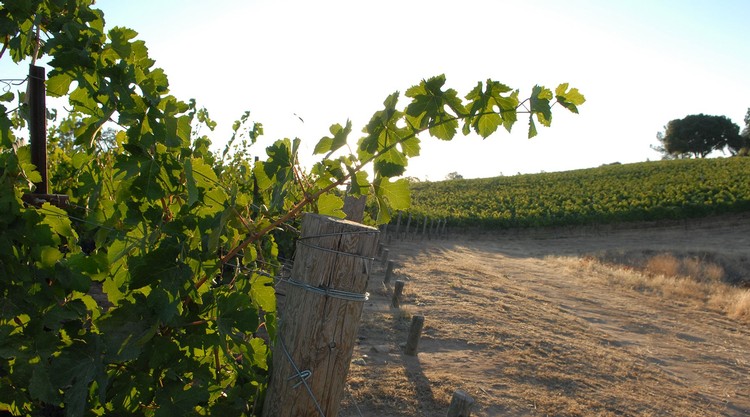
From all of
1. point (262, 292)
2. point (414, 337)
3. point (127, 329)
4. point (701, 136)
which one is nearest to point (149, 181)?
point (127, 329)

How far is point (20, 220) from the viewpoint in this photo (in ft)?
5.48

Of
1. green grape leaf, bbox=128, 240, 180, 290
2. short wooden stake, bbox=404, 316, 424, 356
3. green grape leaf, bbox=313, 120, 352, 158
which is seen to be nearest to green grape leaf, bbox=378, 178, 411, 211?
green grape leaf, bbox=313, 120, 352, 158

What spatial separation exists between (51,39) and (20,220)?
0.54m

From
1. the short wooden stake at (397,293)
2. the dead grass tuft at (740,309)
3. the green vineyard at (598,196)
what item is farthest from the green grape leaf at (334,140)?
the green vineyard at (598,196)

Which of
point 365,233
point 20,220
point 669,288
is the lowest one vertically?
point 669,288

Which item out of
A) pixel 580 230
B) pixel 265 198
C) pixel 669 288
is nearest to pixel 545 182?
pixel 580 230

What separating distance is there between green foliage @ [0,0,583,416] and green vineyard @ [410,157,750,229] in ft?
76.2

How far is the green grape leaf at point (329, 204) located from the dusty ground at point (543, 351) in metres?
2.85

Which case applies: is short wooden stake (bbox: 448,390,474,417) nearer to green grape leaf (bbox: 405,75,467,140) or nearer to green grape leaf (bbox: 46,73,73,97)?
green grape leaf (bbox: 405,75,467,140)

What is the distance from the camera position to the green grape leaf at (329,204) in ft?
6.34

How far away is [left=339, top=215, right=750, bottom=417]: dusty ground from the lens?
208 inches

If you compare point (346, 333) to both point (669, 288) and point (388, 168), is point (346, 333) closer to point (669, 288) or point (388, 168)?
point (388, 168)

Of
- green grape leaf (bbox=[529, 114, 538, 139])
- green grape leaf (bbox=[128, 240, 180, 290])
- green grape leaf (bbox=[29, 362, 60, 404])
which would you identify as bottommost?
green grape leaf (bbox=[29, 362, 60, 404])

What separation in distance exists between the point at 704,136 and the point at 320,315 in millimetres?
66289
